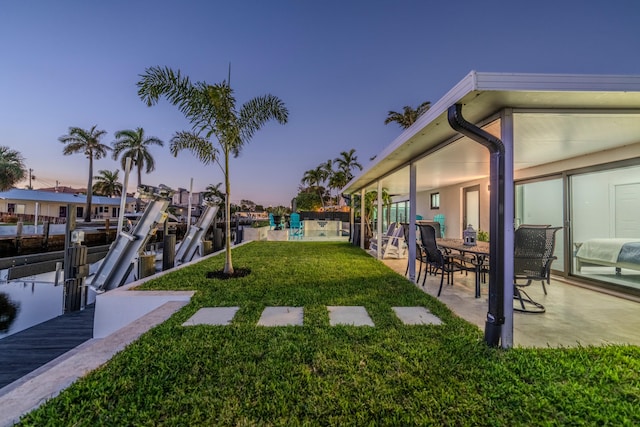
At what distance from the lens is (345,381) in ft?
6.63

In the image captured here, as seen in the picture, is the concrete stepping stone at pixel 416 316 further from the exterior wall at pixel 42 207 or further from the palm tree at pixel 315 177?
the palm tree at pixel 315 177

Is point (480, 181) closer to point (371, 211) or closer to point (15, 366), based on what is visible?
point (371, 211)

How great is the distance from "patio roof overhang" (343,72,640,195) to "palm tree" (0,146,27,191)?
95.0 feet

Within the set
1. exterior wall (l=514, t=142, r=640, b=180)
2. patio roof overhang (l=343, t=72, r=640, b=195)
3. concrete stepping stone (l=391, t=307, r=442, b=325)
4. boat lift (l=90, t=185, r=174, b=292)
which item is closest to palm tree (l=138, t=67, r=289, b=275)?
boat lift (l=90, t=185, r=174, b=292)

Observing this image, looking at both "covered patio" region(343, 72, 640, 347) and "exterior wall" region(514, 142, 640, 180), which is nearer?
"covered patio" region(343, 72, 640, 347)

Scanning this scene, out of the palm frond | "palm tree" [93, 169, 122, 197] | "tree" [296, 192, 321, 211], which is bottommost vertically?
the palm frond

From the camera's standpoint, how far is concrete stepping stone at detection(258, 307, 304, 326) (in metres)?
3.17

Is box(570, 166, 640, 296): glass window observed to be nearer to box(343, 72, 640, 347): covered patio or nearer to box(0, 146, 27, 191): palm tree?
box(343, 72, 640, 347): covered patio

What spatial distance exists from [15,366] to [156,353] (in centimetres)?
232

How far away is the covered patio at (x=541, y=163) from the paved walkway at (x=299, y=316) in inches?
26.4

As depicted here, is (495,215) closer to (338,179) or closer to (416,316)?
(416,316)

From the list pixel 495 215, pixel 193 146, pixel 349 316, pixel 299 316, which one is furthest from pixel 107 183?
pixel 495 215

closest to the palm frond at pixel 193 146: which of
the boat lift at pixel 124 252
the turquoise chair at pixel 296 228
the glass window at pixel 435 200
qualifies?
the boat lift at pixel 124 252

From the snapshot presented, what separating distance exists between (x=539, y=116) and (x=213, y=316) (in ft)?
14.2
